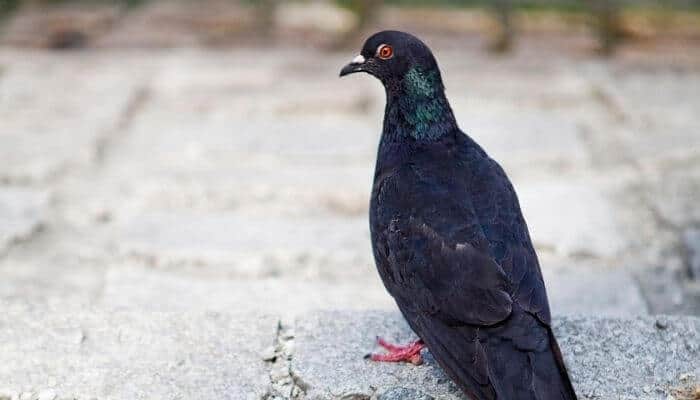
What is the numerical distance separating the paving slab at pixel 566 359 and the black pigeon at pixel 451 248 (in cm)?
10

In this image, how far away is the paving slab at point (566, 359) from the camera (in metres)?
3.29

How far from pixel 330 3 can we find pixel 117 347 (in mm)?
5932

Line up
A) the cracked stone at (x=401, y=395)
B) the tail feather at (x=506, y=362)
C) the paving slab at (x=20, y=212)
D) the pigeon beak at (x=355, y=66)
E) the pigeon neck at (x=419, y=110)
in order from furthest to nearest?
the paving slab at (x=20, y=212), the pigeon beak at (x=355, y=66), the pigeon neck at (x=419, y=110), the cracked stone at (x=401, y=395), the tail feather at (x=506, y=362)

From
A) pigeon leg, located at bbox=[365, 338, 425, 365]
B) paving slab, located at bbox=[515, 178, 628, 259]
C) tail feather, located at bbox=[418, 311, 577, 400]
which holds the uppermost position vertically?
tail feather, located at bbox=[418, 311, 577, 400]

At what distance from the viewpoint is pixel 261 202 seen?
5.66m

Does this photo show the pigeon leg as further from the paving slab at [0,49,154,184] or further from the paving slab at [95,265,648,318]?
the paving slab at [0,49,154,184]

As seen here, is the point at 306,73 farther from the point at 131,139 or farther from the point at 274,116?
the point at 131,139

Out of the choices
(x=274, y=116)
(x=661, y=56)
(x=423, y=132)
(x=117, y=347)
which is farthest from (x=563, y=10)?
(x=117, y=347)

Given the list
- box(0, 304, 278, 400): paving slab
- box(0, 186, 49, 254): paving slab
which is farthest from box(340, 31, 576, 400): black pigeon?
box(0, 186, 49, 254): paving slab

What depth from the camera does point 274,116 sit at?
6859mm

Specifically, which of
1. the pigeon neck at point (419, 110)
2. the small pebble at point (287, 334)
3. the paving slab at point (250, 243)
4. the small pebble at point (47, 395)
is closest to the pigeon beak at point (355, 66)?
the pigeon neck at point (419, 110)

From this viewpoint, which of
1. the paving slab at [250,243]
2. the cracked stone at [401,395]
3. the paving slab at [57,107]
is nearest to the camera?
the cracked stone at [401,395]

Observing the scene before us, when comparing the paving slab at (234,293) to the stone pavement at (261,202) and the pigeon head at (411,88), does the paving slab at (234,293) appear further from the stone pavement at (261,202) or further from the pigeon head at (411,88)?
the pigeon head at (411,88)

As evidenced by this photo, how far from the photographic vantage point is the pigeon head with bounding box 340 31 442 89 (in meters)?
3.88
